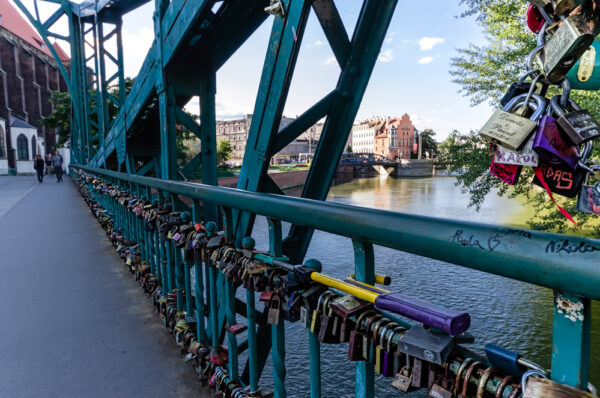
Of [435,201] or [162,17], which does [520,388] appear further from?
[435,201]

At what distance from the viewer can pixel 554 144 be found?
79 cm

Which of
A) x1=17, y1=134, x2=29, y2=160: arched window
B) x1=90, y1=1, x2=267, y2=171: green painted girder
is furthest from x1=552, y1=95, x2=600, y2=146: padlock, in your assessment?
x1=17, y1=134, x2=29, y2=160: arched window

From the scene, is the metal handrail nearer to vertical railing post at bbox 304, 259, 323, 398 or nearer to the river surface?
vertical railing post at bbox 304, 259, 323, 398

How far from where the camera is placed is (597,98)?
27.2 feet

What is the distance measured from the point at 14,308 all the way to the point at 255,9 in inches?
122

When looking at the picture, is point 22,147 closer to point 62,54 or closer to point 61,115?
point 61,115

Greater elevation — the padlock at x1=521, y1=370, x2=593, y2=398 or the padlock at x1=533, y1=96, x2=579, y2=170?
the padlock at x1=533, y1=96, x2=579, y2=170

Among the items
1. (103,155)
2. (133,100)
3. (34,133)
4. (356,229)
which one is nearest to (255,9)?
(133,100)

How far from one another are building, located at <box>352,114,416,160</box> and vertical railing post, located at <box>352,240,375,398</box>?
89116mm

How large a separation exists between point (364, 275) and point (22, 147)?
5261 cm

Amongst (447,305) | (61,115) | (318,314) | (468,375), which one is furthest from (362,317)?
(61,115)

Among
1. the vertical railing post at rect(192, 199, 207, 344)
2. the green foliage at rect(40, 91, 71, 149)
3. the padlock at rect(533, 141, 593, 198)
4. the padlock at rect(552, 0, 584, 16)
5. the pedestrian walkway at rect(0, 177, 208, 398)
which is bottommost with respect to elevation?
the pedestrian walkway at rect(0, 177, 208, 398)

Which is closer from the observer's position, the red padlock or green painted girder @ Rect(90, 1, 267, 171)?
the red padlock

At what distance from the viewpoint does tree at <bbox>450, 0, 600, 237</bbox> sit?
38.9 feet
